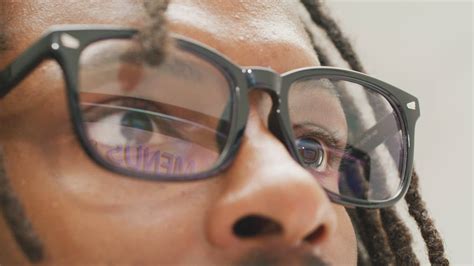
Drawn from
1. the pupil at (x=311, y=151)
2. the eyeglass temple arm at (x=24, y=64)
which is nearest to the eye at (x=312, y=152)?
the pupil at (x=311, y=151)

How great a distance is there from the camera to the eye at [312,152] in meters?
0.79

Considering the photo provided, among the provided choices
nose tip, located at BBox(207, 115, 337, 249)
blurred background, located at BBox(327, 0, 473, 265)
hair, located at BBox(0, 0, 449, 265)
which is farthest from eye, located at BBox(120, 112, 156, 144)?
blurred background, located at BBox(327, 0, 473, 265)

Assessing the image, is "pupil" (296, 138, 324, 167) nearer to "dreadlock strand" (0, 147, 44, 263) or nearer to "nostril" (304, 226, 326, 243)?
"nostril" (304, 226, 326, 243)

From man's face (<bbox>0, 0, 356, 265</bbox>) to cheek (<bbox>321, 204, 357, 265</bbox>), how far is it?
0.02 metres

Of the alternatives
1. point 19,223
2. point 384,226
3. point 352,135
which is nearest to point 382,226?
point 384,226

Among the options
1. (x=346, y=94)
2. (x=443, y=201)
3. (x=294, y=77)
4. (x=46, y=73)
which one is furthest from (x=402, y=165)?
(x=443, y=201)

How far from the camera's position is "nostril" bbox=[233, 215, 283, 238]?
0.59 meters

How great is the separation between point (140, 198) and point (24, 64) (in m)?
0.16

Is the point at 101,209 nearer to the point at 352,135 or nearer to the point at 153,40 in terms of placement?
the point at 153,40

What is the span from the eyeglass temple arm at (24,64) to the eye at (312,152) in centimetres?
32

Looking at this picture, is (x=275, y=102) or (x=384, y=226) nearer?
(x=275, y=102)

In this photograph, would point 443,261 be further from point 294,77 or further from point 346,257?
point 294,77

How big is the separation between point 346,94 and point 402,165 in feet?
0.37

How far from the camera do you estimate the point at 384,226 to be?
3.10ft
